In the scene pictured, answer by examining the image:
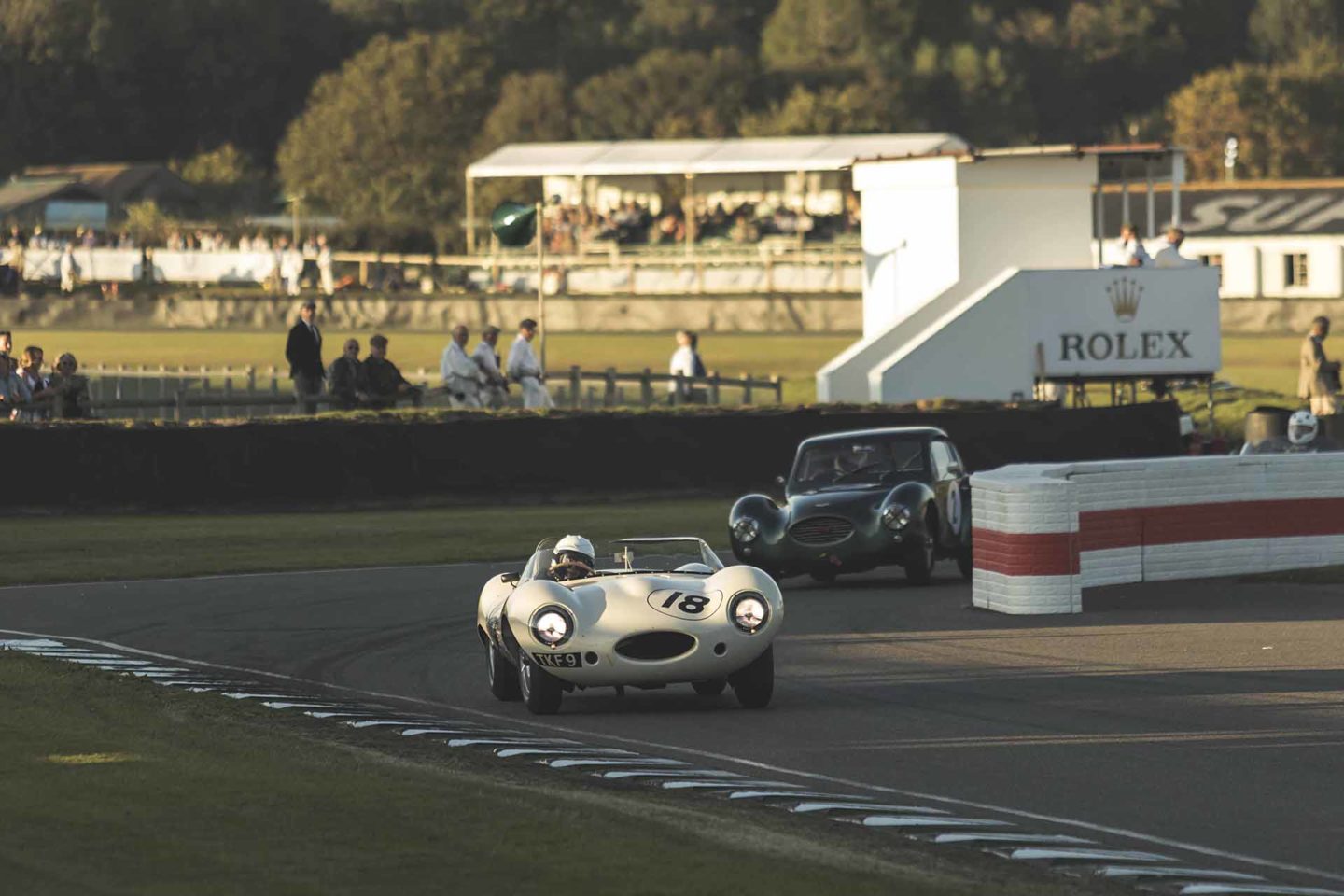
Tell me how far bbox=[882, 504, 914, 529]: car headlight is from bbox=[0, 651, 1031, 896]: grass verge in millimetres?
7336

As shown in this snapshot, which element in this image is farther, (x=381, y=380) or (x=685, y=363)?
(x=685, y=363)

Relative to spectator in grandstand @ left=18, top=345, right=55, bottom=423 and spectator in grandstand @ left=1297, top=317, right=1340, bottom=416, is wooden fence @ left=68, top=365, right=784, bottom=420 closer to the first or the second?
spectator in grandstand @ left=18, top=345, right=55, bottom=423

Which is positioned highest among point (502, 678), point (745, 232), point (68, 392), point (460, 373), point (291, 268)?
point (745, 232)

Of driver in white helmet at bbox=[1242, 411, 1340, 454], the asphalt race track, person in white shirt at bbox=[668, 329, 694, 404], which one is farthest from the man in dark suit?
driver in white helmet at bbox=[1242, 411, 1340, 454]

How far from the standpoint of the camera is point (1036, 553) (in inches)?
619

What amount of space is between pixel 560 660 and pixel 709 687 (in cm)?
102

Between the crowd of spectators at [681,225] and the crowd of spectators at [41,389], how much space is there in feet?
126

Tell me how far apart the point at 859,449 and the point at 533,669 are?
7.29 metres

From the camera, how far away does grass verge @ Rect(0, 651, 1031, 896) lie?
281 inches

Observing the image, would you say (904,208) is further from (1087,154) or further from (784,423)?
(784,423)

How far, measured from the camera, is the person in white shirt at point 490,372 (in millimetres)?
29047

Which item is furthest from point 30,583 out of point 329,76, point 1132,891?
point 329,76

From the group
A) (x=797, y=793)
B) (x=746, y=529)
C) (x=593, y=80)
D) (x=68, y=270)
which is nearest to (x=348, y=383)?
(x=746, y=529)

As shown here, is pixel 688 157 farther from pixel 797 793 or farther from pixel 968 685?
pixel 797 793
